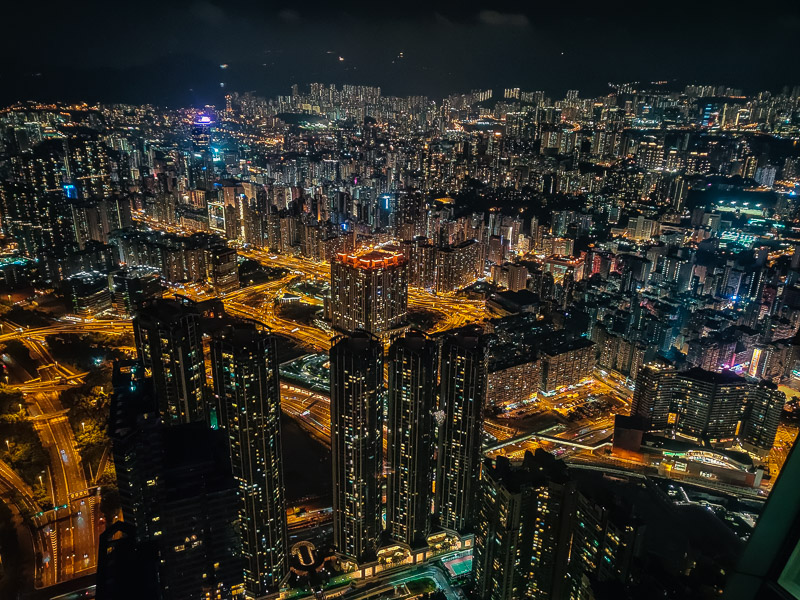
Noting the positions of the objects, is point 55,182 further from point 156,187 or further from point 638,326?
Answer: point 638,326

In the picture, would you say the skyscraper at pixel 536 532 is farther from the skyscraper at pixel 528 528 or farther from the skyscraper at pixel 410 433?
the skyscraper at pixel 410 433

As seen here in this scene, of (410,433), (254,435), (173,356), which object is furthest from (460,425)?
(173,356)

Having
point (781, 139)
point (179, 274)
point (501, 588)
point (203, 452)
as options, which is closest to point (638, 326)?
point (501, 588)

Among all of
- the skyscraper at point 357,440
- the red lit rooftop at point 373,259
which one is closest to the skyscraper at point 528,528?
the skyscraper at point 357,440

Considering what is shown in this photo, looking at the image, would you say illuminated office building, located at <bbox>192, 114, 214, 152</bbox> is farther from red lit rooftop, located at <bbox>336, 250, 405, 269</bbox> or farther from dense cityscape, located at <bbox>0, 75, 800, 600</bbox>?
red lit rooftop, located at <bbox>336, 250, 405, 269</bbox>

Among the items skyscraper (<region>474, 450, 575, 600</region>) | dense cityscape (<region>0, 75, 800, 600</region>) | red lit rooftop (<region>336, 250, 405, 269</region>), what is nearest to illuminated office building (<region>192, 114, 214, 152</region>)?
dense cityscape (<region>0, 75, 800, 600</region>)

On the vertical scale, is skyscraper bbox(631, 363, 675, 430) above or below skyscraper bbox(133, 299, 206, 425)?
below
